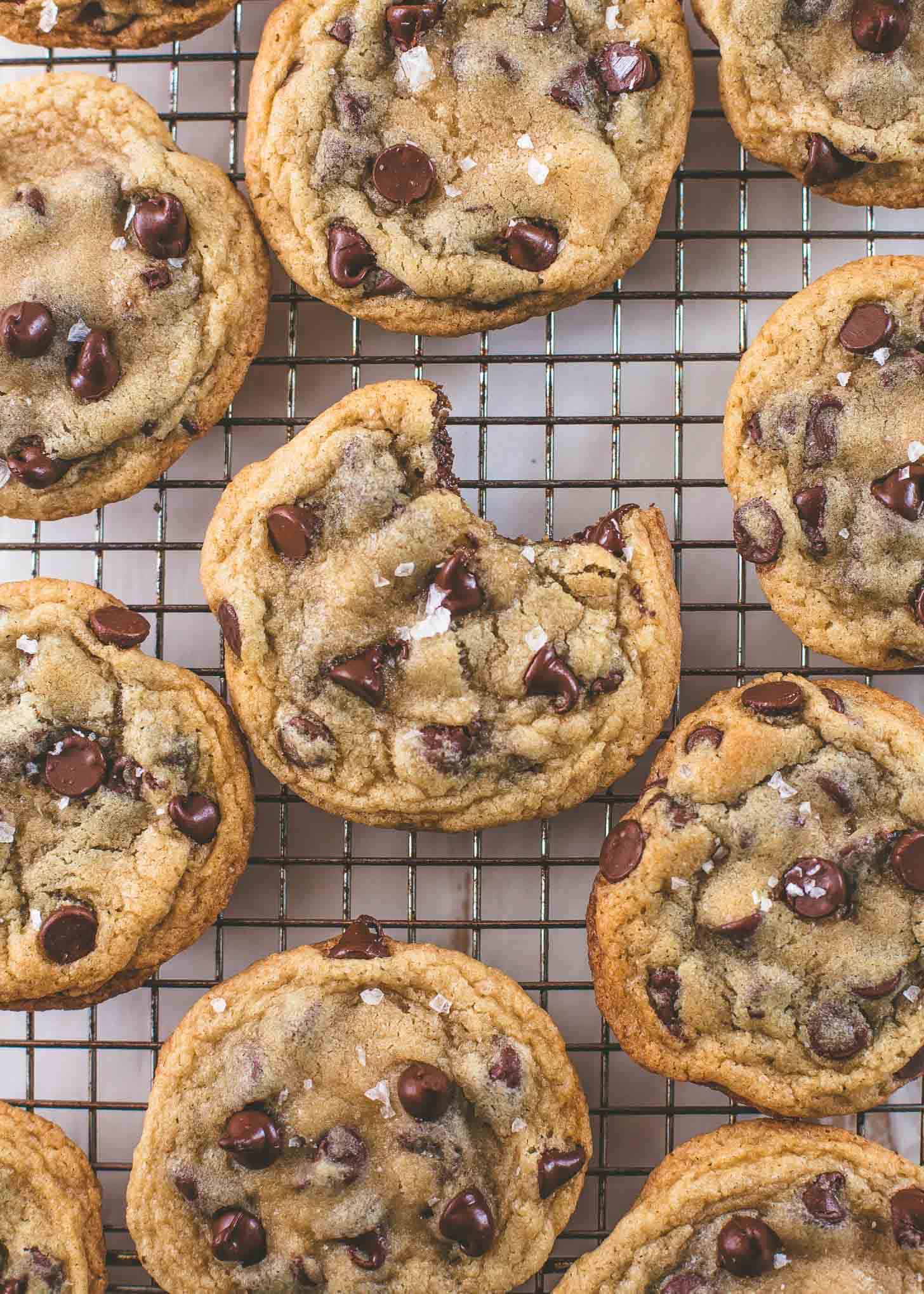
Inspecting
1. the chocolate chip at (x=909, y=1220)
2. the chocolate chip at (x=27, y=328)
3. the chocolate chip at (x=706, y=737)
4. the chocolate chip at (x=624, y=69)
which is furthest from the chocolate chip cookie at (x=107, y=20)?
the chocolate chip at (x=909, y=1220)

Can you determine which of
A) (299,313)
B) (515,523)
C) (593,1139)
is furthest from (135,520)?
(593,1139)

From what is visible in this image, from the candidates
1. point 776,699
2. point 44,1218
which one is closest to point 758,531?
point 776,699

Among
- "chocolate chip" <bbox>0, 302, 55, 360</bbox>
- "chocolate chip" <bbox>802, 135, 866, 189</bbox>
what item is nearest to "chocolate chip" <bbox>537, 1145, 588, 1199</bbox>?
"chocolate chip" <bbox>0, 302, 55, 360</bbox>

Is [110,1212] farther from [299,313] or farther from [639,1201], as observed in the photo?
[299,313]

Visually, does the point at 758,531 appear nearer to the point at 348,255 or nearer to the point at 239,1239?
the point at 348,255

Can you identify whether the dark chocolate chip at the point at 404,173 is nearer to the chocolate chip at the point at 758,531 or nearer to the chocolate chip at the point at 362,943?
the chocolate chip at the point at 758,531

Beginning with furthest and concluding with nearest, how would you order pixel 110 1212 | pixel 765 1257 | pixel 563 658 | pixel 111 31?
pixel 110 1212 < pixel 111 31 < pixel 563 658 < pixel 765 1257
